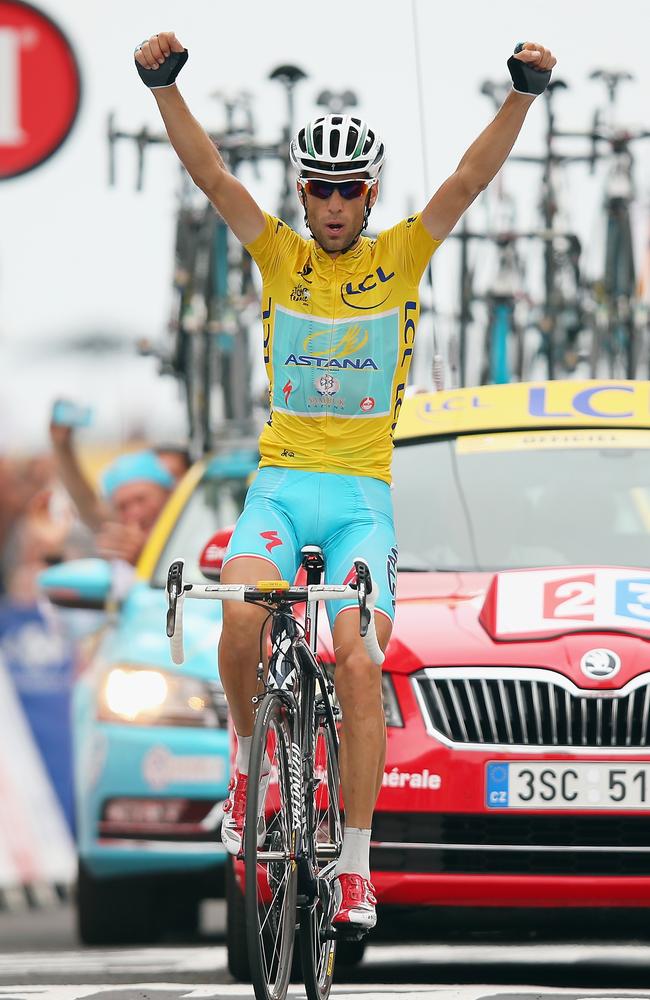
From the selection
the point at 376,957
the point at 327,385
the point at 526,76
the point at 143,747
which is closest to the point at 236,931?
the point at 376,957

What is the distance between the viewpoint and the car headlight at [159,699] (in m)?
9.37

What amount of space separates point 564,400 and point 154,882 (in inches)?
112

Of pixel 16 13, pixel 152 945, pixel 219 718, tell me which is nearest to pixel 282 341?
pixel 219 718

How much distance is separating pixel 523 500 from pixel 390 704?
1274mm

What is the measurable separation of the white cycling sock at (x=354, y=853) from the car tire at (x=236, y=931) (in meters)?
1.05

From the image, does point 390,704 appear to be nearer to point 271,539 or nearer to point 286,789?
point 271,539

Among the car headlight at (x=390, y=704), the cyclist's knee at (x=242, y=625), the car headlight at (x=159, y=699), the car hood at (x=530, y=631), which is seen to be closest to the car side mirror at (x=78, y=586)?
the car headlight at (x=159, y=699)

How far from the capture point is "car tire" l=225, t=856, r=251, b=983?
7.16 meters

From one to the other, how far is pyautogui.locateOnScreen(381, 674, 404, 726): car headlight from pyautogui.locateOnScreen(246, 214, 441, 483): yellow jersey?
0.62 metres

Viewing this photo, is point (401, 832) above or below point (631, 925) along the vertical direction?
above

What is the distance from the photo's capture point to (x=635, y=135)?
19484mm

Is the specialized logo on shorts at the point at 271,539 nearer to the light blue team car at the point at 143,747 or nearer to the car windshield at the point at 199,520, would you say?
the light blue team car at the point at 143,747

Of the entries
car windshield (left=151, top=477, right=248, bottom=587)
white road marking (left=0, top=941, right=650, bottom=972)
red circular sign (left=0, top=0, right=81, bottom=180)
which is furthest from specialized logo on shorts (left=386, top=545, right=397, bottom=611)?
red circular sign (left=0, top=0, right=81, bottom=180)

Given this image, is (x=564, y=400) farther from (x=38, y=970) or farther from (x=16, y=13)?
(x=16, y=13)
